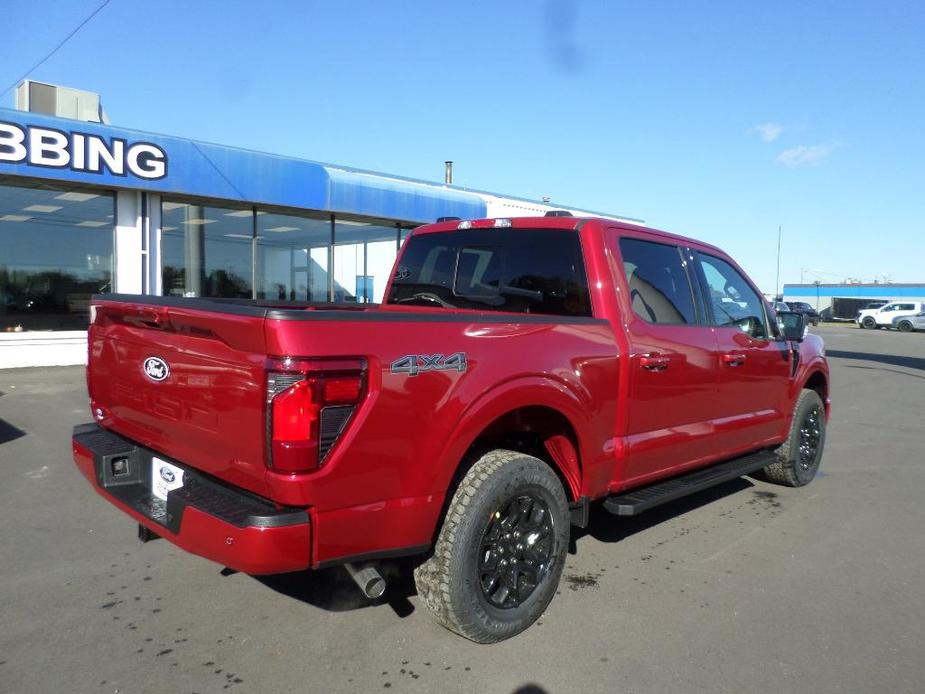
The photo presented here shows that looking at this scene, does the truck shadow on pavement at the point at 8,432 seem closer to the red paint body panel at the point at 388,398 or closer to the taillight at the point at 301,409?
the red paint body panel at the point at 388,398

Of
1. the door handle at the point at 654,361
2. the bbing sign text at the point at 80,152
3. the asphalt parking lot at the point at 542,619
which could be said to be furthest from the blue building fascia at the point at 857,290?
the door handle at the point at 654,361

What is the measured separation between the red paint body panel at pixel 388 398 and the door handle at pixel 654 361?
0.03 metres

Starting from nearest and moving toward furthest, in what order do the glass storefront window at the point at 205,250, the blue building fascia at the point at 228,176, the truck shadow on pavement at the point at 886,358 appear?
the blue building fascia at the point at 228,176, the glass storefront window at the point at 205,250, the truck shadow on pavement at the point at 886,358

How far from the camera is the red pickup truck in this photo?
98.3 inches

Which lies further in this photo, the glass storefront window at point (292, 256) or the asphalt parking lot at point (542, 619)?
the glass storefront window at point (292, 256)

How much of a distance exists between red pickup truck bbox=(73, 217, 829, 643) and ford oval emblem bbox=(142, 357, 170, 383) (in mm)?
16

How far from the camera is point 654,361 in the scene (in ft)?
12.9

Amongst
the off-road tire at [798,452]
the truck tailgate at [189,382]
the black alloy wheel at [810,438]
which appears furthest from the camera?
the black alloy wheel at [810,438]

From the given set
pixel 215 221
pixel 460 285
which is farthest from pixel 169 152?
pixel 460 285

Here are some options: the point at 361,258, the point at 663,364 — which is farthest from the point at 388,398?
the point at 361,258

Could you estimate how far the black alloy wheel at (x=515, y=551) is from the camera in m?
3.18

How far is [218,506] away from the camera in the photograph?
2.65m

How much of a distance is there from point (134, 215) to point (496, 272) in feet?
34.2

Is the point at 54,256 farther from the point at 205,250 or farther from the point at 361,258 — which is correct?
the point at 361,258
